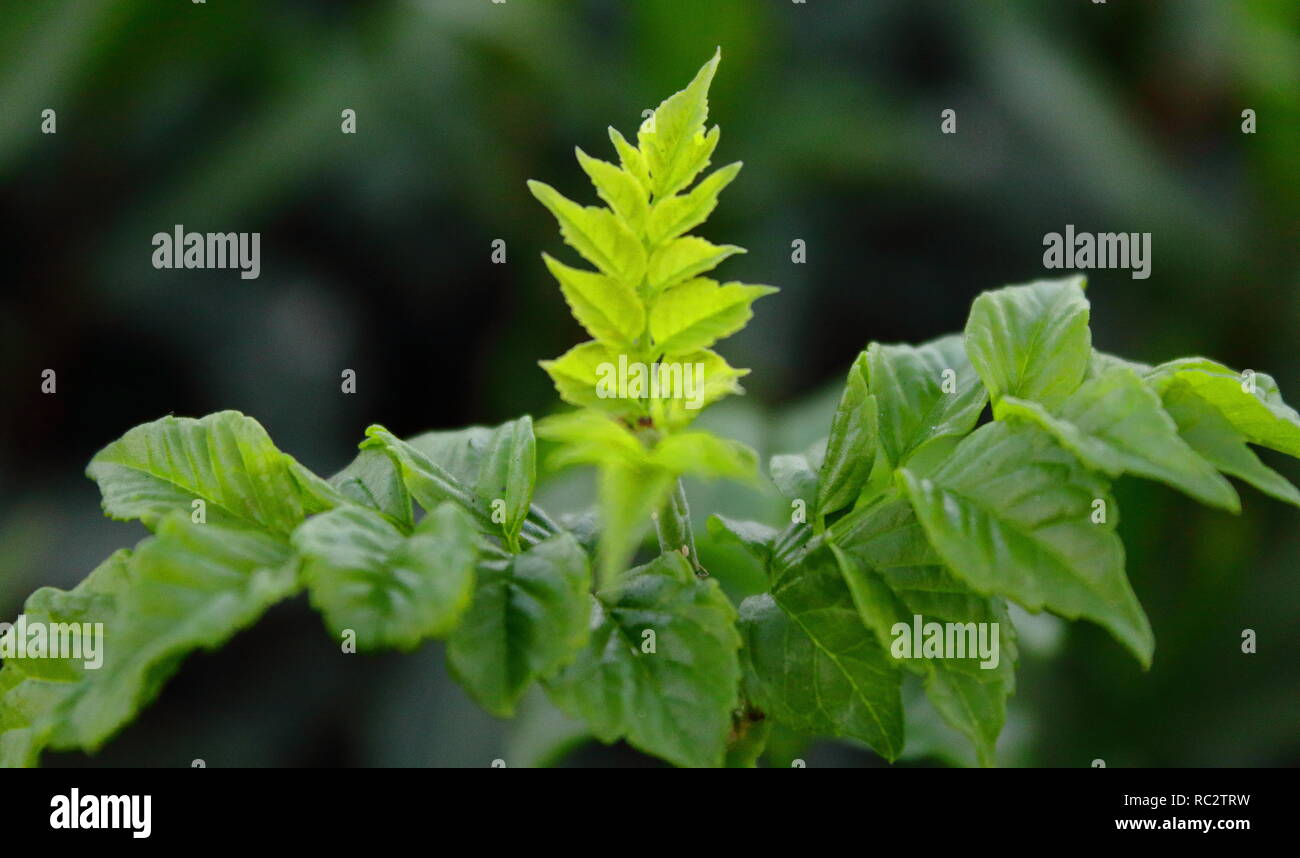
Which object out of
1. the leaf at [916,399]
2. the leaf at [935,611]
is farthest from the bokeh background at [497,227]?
the leaf at [935,611]

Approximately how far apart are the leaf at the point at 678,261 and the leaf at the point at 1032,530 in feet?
0.33

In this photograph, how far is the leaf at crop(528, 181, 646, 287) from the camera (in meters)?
0.41

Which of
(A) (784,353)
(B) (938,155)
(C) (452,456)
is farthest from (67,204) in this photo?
(C) (452,456)

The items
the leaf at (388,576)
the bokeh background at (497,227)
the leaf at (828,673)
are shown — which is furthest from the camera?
the bokeh background at (497,227)

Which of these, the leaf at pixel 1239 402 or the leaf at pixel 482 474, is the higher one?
the leaf at pixel 1239 402

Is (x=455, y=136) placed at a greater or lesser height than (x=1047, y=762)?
greater

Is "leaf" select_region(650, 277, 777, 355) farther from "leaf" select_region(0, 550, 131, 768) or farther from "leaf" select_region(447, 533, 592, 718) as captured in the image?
"leaf" select_region(0, 550, 131, 768)

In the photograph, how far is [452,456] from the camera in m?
0.54

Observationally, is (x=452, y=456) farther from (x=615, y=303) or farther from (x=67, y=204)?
(x=67, y=204)

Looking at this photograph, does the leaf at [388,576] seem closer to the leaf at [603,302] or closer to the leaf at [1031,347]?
the leaf at [603,302]

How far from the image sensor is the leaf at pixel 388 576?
0.34 m

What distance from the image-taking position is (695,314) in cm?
42
